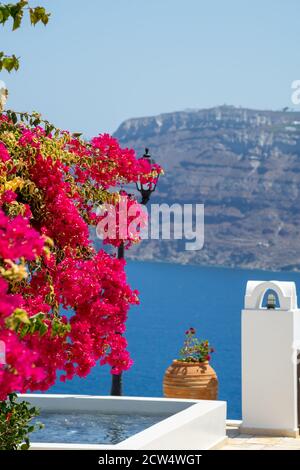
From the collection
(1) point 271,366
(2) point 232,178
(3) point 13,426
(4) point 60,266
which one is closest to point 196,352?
(1) point 271,366

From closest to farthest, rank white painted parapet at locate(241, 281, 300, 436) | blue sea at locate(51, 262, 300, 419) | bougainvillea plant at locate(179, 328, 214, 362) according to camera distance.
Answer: white painted parapet at locate(241, 281, 300, 436) < bougainvillea plant at locate(179, 328, 214, 362) < blue sea at locate(51, 262, 300, 419)

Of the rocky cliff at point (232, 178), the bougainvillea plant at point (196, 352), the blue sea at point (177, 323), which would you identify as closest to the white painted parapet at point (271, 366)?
the bougainvillea plant at point (196, 352)

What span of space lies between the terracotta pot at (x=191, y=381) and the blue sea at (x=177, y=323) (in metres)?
41.5

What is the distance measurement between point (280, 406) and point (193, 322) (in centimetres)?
9130

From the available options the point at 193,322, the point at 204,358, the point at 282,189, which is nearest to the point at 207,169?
the point at 282,189

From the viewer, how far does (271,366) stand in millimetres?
10367

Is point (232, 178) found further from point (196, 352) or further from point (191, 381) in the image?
point (191, 381)

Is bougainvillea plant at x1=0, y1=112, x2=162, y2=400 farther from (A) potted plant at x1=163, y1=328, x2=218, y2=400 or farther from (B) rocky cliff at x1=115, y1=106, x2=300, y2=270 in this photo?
(B) rocky cliff at x1=115, y1=106, x2=300, y2=270

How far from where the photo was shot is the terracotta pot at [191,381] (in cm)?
1098

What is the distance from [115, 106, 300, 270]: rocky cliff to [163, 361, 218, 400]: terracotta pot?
138m

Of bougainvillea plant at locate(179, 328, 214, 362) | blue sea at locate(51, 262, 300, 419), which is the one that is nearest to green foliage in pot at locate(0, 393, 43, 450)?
bougainvillea plant at locate(179, 328, 214, 362)

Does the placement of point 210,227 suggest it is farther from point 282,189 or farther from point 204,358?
point 204,358

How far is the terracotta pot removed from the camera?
1098 cm

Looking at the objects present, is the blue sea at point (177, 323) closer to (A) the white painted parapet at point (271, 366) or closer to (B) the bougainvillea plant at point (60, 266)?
(A) the white painted parapet at point (271, 366)
